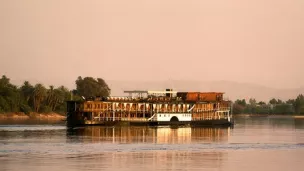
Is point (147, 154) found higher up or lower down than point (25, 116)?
lower down

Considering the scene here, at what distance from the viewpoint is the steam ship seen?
130 m

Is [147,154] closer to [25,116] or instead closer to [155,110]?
[155,110]

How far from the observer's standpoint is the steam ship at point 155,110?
130 meters

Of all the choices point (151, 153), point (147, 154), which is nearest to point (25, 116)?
point (151, 153)

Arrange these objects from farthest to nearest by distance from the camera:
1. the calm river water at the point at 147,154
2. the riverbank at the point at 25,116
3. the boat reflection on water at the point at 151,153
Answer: the riverbank at the point at 25,116 → the boat reflection on water at the point at 151,153 → the calm river water at the point at 147,154

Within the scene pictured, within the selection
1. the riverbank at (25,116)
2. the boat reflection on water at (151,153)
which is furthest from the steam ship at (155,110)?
the riverbank at (25,116)

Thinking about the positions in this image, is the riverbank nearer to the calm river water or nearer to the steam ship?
the steam ship

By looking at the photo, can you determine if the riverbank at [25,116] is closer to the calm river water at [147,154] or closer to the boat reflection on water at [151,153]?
the boat reflection on water at [151,153]

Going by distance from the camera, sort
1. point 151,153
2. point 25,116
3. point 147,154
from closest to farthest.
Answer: point 147,154, point 151,153, point 25,116

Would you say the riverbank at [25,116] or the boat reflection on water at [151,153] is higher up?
the riverbank at [25,116]

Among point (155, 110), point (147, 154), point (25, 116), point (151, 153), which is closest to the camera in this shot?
point (147, 154)

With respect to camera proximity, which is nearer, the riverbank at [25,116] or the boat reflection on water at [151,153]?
the boat reflection on water at [151,153]

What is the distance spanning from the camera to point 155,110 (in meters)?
136

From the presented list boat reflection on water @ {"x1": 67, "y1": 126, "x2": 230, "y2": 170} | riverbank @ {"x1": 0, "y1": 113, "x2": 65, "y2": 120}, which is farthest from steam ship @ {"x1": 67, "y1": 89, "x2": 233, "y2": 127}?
riverbank @ {"x1": 0, "y1": 113, "x2": 65, "y2": 120}
